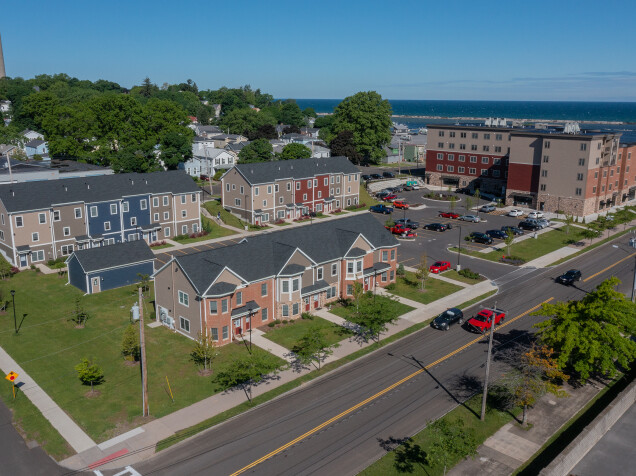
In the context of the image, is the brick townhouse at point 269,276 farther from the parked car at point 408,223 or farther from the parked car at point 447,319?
the parked car at point 408,223

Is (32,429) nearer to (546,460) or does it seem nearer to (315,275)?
(315,275)

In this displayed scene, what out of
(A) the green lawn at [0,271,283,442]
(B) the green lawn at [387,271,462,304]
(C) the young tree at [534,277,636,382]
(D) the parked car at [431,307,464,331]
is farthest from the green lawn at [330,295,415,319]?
(C) the young tree at [534,277,636,382]

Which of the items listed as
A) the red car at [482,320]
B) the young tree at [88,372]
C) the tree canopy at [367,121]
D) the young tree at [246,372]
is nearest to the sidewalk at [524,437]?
the red car at [482,320]

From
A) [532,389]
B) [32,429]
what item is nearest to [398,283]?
[532,389]

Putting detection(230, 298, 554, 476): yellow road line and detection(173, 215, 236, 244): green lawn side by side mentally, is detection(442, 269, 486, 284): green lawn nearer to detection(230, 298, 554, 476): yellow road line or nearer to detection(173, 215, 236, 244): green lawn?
detection(230, 298, 554, 476): yellow road line

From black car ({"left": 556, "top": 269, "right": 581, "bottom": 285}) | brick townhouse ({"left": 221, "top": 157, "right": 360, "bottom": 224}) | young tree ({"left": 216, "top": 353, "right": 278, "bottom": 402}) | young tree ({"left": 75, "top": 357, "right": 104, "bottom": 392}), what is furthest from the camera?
brick townhouse ({"left": 221, "top": 157, "right": 360, "bottom": 224})

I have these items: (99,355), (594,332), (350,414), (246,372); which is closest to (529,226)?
(594,332)

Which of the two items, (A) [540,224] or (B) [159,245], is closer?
(B) [159,245]
